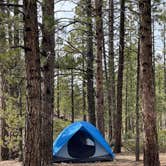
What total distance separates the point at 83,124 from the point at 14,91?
3138mm

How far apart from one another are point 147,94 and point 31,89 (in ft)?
7.74

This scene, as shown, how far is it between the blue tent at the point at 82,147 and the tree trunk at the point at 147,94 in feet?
16.9

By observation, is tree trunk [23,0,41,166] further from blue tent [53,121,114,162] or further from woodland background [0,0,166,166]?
blue tent [53,121,114,162]

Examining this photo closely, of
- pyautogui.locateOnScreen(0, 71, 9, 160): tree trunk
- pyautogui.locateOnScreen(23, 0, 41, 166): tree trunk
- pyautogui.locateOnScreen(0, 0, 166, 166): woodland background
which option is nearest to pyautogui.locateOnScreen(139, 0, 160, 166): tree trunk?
pyautogui.locateOnScreen(0, 0, 166, 166): woodland background

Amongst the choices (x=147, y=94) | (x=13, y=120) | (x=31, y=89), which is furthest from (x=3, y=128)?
(x=147, y=94)

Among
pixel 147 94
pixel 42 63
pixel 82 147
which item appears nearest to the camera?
pixel 147 94

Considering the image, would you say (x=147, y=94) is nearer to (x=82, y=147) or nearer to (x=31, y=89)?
(x=31, y=89)

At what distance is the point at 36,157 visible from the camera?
261 inches

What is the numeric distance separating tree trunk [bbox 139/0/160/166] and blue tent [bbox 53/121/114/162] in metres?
5.14

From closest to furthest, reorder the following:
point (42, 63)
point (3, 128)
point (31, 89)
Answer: point (31, 89)
point (42, 63)
point (3, 128)

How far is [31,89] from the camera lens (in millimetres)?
6570

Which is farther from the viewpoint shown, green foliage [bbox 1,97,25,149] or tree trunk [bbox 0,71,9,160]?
tree trunk [bbox 0,71,9,160]

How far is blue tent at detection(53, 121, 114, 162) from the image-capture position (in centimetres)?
1213

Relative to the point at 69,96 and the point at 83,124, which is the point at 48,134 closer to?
the point at 83,124
